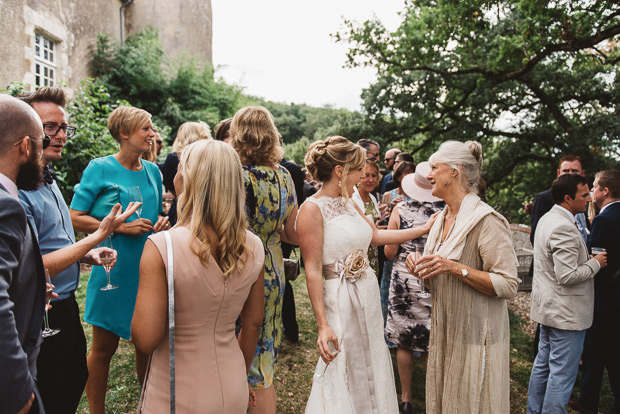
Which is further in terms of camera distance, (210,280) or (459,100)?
(459,100)

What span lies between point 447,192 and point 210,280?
5.54 feet

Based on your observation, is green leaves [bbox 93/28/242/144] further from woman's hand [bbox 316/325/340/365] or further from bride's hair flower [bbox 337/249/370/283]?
woman's hand [bbox 316/325/340/365]

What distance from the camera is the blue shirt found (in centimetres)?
214

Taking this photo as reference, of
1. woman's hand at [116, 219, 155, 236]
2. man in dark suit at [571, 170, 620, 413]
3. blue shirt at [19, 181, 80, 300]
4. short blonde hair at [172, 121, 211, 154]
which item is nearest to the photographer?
blue shirt at [19, 181, 80, 300]

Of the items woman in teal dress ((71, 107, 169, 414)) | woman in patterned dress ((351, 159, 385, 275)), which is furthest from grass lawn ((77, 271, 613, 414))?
woman in patterned dress ((351, 159, 385, 275))

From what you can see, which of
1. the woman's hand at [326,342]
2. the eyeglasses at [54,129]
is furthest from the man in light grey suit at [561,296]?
the eyeglasses at [54,129]

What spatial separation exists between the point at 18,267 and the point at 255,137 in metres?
1.64

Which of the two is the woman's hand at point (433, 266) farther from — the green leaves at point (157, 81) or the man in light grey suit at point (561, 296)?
the green leaves at point (157, 81)

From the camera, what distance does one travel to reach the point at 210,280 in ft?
5.67

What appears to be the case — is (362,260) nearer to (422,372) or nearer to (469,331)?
(469,331)

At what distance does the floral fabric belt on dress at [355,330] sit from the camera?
108 inches

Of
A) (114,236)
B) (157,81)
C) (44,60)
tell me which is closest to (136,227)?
(114,236)

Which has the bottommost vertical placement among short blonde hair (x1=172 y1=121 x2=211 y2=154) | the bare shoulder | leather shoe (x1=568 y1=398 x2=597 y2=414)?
leather shoe (x1=568 y1=398 x2=597 y2=414)

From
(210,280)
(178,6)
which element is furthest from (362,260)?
(178,6)
